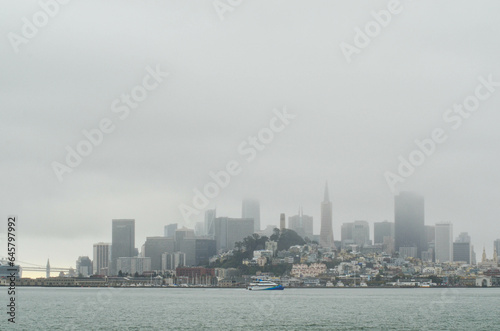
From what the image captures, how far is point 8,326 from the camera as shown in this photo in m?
74.6

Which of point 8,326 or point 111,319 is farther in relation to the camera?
point 111,319

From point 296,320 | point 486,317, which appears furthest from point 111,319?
point 486,317

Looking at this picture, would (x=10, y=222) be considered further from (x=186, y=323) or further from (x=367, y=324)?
(x=367, y=324)

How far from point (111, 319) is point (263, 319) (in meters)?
→ 16.1

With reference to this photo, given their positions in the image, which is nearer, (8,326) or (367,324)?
(8,326)

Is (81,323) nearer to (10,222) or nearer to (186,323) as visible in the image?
(186,323)

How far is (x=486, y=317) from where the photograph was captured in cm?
9131

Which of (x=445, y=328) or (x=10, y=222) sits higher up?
(x=10, y=222)

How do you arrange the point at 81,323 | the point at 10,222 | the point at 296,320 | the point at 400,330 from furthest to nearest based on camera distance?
the point at 296,320, the point at 81,323, the point at 400,330, the point at 10,222

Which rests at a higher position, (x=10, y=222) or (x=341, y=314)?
(x=10, y=222)

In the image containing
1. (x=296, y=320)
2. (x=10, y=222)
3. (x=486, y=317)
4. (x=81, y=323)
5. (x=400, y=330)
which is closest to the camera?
(x=10, y=222)

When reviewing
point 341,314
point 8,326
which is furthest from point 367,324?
point 8,326

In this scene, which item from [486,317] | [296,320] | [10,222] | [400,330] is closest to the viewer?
[10,222]

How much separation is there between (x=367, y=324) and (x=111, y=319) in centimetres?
2682
